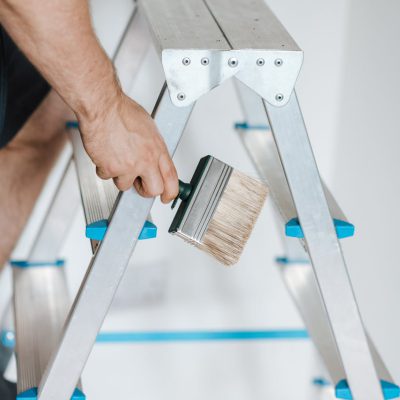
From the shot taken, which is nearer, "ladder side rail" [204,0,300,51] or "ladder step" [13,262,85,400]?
"ladder side rail" [204,0,300,51]

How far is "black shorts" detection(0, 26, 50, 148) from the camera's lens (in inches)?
58.9

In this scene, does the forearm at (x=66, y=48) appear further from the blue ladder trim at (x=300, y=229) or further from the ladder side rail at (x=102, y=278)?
the blue ladder trim at (x=300, y=229)

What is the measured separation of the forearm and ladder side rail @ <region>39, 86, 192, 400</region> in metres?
0.09

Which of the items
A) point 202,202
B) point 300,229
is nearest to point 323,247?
point 300,229

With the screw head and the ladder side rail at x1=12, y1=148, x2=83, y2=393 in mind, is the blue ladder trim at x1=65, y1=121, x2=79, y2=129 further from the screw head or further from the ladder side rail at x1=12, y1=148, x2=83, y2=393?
the screw head

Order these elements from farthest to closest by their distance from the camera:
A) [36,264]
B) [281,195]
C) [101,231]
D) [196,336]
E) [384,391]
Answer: [196,336] < [36,264] < [281,195] < [384,391] < [101,231]

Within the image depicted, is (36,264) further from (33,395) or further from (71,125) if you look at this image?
(33,395)

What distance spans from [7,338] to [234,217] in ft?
2.87

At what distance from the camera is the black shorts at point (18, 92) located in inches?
58.9

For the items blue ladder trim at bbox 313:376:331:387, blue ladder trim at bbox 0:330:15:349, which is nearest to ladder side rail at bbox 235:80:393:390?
blue ladder trim at bbox 313:376:331:387

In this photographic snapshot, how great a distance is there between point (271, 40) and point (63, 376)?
0.57 m

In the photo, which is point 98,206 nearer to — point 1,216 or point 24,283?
point 24,283

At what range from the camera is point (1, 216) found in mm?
1716

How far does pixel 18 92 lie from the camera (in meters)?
1.53
